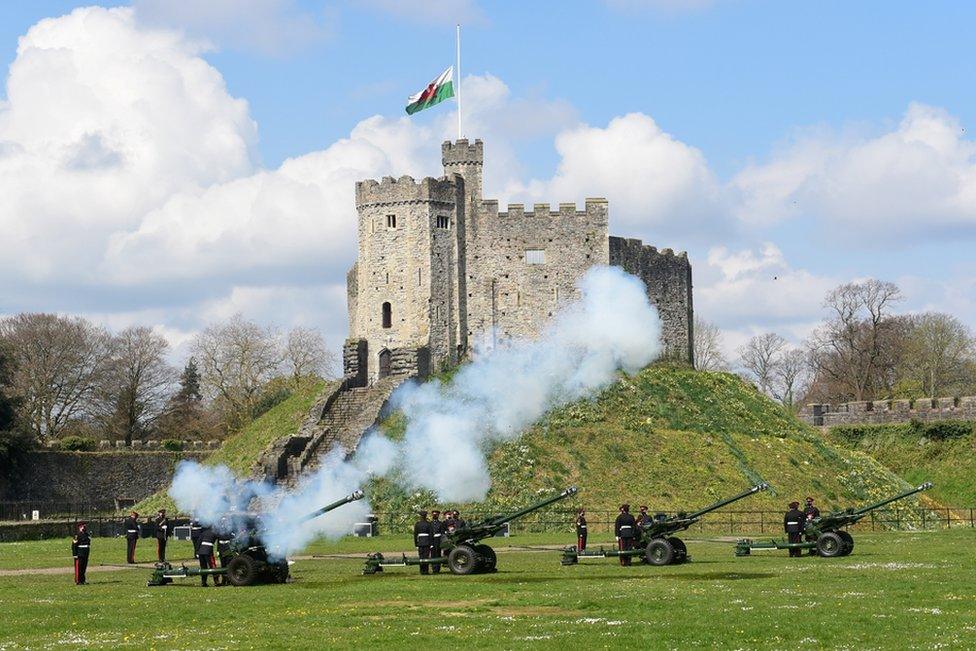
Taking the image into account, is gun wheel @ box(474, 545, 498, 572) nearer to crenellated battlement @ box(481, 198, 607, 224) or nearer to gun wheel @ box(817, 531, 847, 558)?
gun wheel @ box(817, 531, 847, 558)

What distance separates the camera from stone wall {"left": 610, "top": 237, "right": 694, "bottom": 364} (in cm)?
7975

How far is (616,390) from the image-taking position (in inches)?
2960

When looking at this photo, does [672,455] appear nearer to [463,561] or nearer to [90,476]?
[463,561]

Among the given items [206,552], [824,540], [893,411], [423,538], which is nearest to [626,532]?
[423,538]

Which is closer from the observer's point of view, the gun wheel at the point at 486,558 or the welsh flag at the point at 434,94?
the gun wheel at the point at 486,558

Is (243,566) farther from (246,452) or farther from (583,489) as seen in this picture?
(246,452)

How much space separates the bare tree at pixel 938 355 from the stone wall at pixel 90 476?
65861 millimetres

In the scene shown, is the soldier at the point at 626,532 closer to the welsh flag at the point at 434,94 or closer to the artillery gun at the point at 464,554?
the artillery gun at the point at 464,554

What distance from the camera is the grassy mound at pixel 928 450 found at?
8569 cm

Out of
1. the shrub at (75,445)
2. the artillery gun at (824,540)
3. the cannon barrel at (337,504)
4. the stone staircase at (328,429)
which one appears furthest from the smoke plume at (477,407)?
the shrub at (75,445)

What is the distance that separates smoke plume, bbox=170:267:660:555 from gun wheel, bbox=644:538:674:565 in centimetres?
1592

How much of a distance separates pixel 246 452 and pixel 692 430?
21931mm

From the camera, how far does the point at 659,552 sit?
42.5m

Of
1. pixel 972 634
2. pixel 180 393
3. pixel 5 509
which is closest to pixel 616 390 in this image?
pixel 5 509
